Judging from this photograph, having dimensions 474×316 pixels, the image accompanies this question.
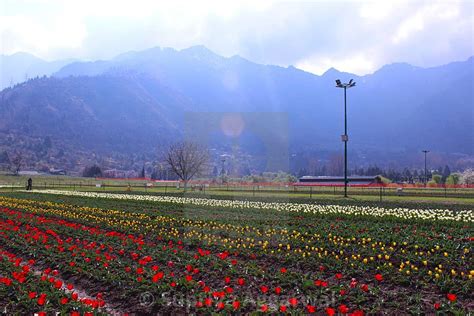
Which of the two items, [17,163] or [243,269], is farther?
[17,163]

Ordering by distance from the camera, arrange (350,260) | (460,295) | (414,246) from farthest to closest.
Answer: (414,246) < (350,260) < (460,295)

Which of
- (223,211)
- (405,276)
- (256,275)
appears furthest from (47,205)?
(405,276)

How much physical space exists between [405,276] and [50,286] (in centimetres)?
695

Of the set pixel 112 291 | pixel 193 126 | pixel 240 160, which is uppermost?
pixel 193 126

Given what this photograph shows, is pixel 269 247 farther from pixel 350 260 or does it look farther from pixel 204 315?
pixel 204 315

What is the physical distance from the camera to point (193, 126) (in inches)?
696

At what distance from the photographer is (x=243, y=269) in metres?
9.84

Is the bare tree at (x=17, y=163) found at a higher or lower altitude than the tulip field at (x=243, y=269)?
higher

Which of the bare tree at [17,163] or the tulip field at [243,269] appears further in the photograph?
the bare tree at [17,163]

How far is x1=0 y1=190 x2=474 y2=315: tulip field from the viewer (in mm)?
7516

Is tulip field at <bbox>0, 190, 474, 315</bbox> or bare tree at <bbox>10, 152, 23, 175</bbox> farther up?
bare tree at <bbox>10, 152, 23, 175</bbox>

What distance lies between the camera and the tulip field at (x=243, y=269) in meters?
7.52

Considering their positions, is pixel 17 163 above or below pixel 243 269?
above

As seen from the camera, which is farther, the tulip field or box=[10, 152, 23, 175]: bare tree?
box=[10, 152, 23, 175]: bare tree
